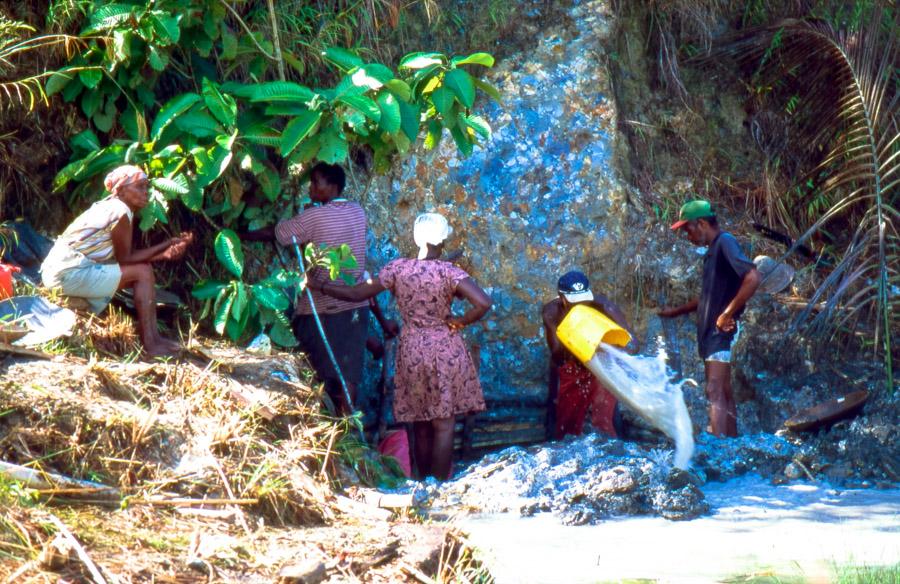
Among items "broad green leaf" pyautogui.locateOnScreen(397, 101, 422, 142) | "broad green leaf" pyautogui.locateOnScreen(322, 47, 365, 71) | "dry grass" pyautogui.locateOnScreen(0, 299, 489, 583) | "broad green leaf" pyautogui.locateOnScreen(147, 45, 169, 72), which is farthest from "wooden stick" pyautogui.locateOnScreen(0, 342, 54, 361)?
"broad green leaf" pyautogui.locateOnScreen(322, 47, 365, 71)

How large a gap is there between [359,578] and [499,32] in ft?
17.7

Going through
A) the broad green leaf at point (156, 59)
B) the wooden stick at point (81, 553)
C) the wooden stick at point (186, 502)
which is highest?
the broad green leaf at point (156, 59)

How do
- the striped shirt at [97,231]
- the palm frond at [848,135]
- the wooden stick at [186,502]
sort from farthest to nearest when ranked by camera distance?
the palm frond at [848,135]
the striped shirt at [97,231]
the wooden stick at [186,502]

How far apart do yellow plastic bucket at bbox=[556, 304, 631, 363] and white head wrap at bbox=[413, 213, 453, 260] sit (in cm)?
91

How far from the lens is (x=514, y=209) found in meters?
8.22

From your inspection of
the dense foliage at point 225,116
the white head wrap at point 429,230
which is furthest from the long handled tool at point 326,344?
the white head wrap at point 429,230

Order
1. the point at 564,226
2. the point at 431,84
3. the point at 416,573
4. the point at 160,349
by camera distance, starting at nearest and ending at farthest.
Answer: the point at 416,573
the point at 160,349
the point at 431,84
the point at 564,226

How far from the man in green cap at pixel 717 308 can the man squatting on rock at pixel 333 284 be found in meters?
2.04

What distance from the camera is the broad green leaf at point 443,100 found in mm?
6098

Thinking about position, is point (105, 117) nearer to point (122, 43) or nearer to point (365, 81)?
point (122, 43)

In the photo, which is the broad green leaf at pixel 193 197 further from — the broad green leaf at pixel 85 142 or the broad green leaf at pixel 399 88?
the broad green leaf at pixel 399 88

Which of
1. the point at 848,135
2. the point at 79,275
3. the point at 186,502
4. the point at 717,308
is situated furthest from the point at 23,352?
the point at 848,135

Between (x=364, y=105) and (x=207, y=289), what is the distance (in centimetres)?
136

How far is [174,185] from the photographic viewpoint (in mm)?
6102
